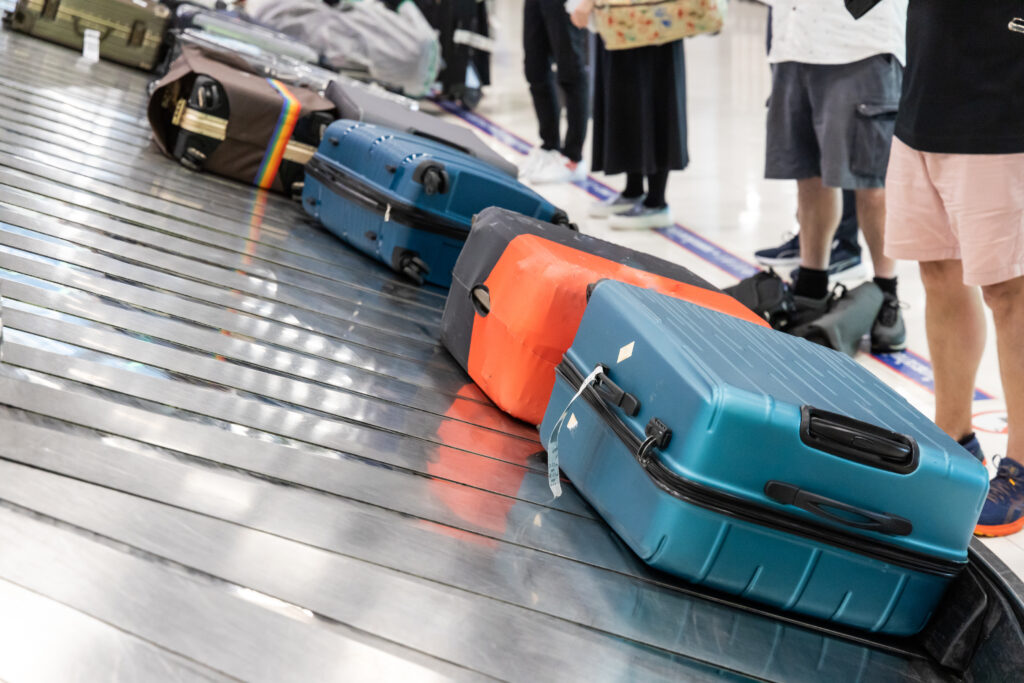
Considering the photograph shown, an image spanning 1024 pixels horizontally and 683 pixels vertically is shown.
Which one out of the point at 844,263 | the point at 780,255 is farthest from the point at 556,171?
the point at 844,263

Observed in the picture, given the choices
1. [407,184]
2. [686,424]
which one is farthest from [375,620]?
[407,184]

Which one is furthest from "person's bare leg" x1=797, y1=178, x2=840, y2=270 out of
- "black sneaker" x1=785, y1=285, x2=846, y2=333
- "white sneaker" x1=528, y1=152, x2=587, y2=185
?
"white sneaker" x1=528, y1=152, x2=587, y2=185

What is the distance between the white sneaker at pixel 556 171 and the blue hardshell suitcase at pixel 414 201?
2294mm

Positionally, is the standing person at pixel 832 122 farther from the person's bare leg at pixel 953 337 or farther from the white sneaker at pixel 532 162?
the white sneaker at pixel 532 162

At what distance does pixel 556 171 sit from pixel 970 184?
349 centimetres

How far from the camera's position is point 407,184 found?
279 centimetres

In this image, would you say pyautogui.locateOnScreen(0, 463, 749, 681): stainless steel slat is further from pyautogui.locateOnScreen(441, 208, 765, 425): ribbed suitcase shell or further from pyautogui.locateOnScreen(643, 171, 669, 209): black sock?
pyautogui.locateOnScreen(643, 171, 669, 209): black sock

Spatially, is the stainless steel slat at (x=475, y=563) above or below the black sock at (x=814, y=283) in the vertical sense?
below

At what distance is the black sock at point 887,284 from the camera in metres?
3.33

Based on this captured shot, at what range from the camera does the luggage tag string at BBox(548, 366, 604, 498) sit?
1.65m

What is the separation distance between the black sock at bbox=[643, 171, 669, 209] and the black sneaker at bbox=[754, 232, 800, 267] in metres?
0.64

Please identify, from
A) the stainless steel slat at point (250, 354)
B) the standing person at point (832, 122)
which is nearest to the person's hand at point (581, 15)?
the standing person at point (832, 122)

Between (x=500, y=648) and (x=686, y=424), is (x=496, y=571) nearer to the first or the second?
(x=500, y=648)

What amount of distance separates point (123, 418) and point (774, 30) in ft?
8.36
